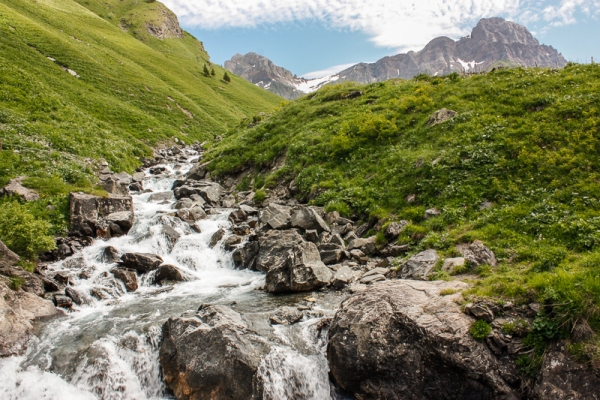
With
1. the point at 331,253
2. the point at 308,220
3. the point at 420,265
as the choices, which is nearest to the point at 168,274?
the point at 308,220

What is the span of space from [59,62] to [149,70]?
91.2 feet

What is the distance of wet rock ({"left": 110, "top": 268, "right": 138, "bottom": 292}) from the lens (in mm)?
14805

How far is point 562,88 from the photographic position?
69.5 feet

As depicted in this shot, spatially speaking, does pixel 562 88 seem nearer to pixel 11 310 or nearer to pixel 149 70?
pixel 11 310

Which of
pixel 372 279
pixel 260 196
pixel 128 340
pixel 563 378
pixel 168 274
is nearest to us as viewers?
pixel 563 378

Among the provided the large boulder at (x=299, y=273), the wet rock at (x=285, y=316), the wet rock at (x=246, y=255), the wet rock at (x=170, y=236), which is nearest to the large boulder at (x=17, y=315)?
the wet rock at (x=170, y=236)

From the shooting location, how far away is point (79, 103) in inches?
1630

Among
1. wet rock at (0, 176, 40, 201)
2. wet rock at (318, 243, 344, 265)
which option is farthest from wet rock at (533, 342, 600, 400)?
wet rock at (0, 176, 40, 201)

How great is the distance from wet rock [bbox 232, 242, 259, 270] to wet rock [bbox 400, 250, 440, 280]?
7.53 meters

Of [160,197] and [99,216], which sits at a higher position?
[160,197]

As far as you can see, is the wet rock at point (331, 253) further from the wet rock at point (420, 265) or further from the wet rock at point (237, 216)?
the wet rock at point (237, 216)

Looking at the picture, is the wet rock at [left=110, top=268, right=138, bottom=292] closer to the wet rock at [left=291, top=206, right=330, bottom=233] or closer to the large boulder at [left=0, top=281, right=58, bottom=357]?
the large boulder at [left=0, top=281, right=58, bottom=357]

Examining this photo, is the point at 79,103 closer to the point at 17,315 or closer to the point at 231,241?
the point at 231,241

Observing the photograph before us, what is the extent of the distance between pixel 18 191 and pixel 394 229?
2075 cm
